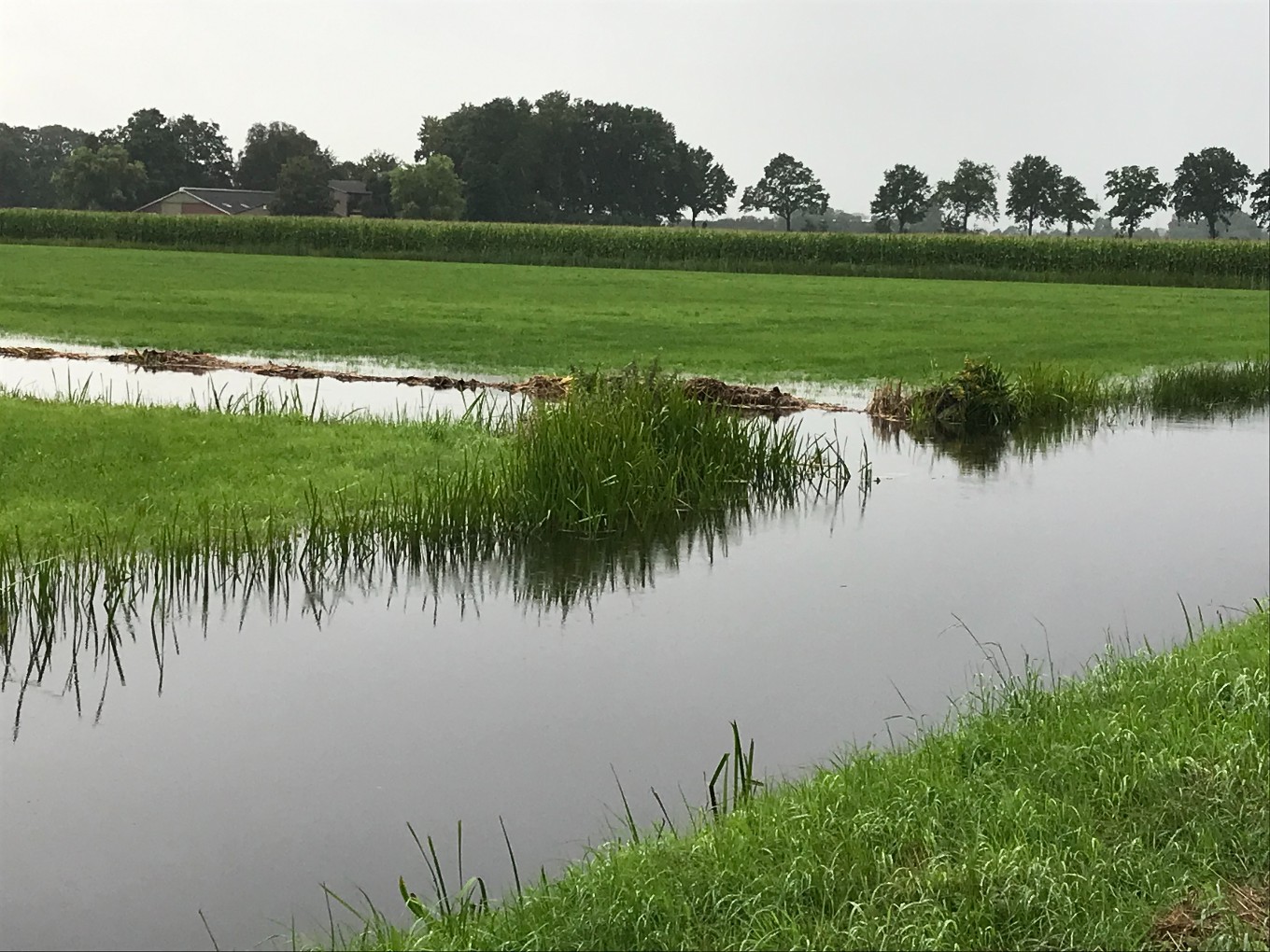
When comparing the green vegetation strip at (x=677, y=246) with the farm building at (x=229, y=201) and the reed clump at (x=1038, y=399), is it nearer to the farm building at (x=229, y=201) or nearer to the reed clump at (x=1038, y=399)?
the farm building at (x=229, y=201)

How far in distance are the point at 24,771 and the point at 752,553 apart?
641cm

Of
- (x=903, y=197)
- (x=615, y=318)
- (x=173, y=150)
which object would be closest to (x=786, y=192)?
(x=903, y=197)

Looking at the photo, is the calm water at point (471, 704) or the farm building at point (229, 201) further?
the farm building at point (229, 201)

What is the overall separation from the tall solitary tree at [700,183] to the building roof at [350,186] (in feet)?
90.2

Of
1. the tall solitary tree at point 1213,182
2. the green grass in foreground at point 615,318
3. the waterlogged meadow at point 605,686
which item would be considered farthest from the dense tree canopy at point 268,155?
the waterlogged meadow at point 605,686

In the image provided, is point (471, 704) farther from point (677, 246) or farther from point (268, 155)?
point (268, 155)

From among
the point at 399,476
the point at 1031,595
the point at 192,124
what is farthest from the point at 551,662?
the point at 192,124

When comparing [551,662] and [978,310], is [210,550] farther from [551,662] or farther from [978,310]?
[978,310]

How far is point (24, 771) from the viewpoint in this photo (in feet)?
21.4

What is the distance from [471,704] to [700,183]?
380ft

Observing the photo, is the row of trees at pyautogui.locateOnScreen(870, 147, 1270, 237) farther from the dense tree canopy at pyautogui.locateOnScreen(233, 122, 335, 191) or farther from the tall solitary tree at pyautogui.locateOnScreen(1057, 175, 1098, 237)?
the dense tree canopy at pyautogui.locateOnScreen(233, 122, 335, 191)

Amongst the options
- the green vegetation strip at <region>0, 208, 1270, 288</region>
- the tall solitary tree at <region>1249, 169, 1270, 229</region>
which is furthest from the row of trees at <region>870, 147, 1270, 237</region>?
the green vegetation strip at <region>0, 208, 1270, 288</region>

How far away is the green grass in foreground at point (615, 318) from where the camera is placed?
26.6m

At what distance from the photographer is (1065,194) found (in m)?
118
